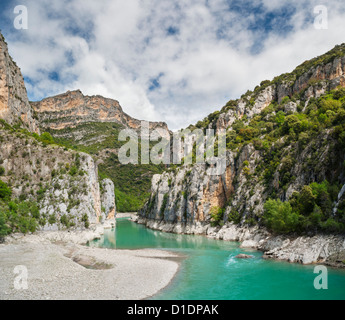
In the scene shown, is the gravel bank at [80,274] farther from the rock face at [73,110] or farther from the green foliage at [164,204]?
the rock face at [73,110]

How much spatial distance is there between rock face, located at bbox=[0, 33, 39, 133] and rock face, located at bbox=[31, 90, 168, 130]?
78467 mm

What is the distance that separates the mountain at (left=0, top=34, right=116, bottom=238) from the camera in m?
43.5

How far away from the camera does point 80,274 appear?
2206 cm

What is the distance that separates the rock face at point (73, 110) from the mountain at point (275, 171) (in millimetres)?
91353

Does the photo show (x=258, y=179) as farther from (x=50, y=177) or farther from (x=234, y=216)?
(x=50, y=177)

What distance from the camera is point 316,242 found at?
25797 mm

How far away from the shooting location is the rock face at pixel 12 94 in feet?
189

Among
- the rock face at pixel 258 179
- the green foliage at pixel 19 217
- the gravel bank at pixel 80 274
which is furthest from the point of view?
the green foliage at pixel 19 217

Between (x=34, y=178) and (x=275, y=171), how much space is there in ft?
147

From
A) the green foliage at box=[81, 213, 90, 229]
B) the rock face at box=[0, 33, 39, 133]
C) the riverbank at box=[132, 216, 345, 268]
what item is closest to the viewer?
the riverbank at box=[132, 216, 345, 268]

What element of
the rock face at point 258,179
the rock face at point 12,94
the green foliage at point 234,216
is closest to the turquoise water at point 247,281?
the rock face at point 258,179

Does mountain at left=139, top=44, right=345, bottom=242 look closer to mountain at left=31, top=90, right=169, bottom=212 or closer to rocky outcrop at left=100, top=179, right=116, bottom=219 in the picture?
rocky outcrop at left=100, top=179, right=116, bottom=219

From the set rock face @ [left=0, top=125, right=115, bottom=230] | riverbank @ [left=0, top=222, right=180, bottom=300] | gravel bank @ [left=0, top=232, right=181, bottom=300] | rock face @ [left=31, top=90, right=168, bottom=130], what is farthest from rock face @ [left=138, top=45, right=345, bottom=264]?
rock face @ [left=31, top=90, right=168, bottom=130]

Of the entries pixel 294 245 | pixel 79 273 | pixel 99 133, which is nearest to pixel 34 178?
pixel 79 273
